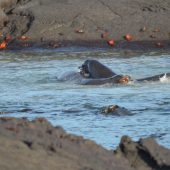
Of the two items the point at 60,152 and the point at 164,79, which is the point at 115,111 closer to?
the point at 164,79

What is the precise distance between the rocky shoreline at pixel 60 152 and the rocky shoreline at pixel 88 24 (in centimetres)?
1450

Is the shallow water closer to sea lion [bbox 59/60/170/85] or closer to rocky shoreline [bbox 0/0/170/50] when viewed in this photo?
sea lion [bbox 59/60/170/85]

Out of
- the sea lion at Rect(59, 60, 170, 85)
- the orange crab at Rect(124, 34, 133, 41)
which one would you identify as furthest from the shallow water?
the orange crab at Rect(124, 34, 133, 41)

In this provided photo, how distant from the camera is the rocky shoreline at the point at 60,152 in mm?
5055

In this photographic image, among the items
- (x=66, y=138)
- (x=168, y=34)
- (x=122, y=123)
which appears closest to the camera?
(x=66, y=138)

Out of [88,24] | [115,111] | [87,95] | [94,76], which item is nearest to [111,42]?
[88,24]

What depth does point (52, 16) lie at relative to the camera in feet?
71.0

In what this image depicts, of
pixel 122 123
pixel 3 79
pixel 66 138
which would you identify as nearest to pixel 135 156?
pixel 66 138

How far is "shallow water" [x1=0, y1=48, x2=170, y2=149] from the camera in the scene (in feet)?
33.2

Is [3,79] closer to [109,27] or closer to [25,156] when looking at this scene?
[109,27]

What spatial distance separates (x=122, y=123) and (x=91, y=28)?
1105 cm

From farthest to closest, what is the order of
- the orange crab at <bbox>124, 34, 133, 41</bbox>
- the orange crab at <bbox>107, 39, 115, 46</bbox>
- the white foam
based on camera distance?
1. the orange crab at <bbox>124, 34, 133, 41</bbox>
2. the orange crab at <bbox>107, 39, 115, 46</bbox>
3. the white foam

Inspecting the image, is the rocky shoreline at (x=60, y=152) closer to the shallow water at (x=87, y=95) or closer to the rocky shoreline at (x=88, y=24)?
the shallow water at (x=87, y=95)

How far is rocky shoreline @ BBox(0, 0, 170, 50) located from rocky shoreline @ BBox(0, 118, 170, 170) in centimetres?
1450
